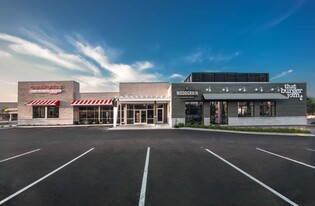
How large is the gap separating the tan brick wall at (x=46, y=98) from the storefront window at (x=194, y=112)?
60.5 feet

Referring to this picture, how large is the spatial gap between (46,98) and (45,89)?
1.47m

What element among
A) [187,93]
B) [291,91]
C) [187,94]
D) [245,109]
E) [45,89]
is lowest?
[245,109]

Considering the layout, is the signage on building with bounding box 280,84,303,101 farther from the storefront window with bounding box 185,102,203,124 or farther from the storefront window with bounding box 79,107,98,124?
the storefront window with bounding box 79,107,98,124

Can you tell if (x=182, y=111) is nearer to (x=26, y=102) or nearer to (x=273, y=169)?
(x=273, y=169)

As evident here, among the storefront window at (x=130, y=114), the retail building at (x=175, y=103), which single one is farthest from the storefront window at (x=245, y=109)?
the storefront window at (x=130, y=114)

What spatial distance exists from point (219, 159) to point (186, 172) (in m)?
2.27

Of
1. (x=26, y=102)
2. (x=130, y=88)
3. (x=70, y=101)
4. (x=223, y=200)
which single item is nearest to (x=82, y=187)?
(x=223, y=200)

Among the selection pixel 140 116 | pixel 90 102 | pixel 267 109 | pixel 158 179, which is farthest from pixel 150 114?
pixel 158 179

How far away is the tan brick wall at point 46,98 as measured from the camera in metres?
23.9

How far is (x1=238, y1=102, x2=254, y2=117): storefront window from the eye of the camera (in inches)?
797

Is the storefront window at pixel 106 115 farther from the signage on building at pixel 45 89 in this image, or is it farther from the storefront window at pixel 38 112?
the storefront window at pixel 38 112

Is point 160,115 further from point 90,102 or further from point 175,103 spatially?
point 90,102

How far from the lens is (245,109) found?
800 inches

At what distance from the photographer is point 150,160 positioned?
6.54 meters
